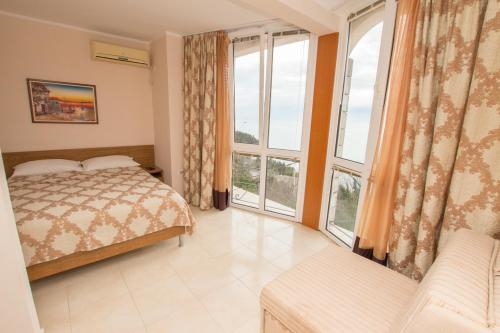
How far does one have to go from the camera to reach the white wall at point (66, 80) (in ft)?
9.33

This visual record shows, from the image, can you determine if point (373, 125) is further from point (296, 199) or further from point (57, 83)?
point (57, 83)

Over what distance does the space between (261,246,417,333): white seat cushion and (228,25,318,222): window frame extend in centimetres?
Result: 163

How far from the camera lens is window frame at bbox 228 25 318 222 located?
2.77 meters

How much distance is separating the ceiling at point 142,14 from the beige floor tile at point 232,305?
2.64 metres

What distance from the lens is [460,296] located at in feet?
2.54

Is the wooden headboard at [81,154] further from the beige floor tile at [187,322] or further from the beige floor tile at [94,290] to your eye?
the beige floor tile at [187,322]

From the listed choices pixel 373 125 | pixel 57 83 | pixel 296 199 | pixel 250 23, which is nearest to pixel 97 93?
pixel 57 83

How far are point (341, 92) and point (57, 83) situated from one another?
3594 mm

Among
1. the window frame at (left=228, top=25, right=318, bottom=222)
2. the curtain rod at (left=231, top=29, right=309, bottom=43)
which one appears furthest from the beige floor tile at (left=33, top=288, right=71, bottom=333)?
the curtain rod at (left=231, top=29, right=309, bottom=43)

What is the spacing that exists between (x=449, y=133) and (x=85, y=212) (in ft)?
8.85

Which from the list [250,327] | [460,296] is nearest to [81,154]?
[250,327]

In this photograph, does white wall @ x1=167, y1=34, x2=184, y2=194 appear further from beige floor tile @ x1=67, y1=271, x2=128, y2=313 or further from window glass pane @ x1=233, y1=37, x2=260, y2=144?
beige floor tile @ x1=67, y1=271, x2=128, y2=313

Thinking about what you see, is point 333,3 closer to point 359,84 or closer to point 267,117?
point 359,84

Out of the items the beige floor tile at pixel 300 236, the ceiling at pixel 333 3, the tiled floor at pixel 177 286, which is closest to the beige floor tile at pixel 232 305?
the tiled floor at pixel 177 286
